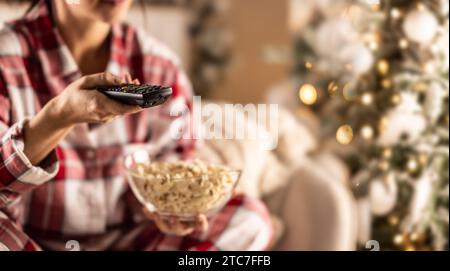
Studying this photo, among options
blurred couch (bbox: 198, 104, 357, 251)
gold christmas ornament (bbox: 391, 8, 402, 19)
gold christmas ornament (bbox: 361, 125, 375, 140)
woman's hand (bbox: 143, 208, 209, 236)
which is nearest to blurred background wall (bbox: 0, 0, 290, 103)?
blurred couch (bbox: 198, 104, 357, 251)

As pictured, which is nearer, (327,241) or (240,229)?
(240,229)

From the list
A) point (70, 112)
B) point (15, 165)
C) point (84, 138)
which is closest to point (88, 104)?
point (70, 112)

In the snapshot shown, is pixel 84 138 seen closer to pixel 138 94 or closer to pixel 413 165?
pixel 138 94

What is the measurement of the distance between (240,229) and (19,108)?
437mm

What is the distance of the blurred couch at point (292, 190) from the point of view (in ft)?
4.45

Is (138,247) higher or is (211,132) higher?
(211,132)

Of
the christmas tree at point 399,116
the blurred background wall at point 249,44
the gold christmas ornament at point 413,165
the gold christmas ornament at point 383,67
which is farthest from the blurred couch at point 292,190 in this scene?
the blurred background wall at point 249,44

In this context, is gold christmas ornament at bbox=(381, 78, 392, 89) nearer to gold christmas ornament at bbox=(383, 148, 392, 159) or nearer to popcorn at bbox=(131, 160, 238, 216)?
gold christmas ornament at bbox=(383, 148, 392, 159)

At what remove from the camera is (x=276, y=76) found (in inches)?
112

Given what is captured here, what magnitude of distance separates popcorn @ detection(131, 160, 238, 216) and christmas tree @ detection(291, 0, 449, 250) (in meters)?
0.32

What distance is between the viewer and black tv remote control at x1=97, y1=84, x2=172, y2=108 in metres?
0.77
